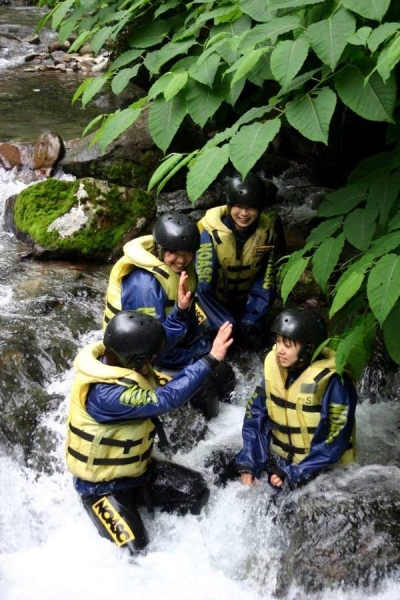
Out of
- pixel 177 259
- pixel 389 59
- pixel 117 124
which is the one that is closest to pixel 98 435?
pixel 177 259

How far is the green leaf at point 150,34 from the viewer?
16.5 feet

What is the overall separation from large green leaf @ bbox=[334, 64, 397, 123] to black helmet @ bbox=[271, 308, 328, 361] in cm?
149

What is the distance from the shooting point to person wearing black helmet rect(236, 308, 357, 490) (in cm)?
461

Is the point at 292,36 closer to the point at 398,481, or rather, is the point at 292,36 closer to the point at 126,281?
the point at 126,281

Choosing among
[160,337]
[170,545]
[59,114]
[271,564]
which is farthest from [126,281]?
[59,114]

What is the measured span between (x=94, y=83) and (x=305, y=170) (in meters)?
5.77

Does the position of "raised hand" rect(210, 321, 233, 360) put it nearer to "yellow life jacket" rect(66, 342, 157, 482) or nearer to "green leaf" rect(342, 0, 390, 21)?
"yellow life jacket" rect(66, 342, 157, 482)

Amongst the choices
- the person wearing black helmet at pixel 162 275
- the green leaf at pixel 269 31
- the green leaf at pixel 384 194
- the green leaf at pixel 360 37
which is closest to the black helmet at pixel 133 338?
the person wearing black helmet at pixel 162 275

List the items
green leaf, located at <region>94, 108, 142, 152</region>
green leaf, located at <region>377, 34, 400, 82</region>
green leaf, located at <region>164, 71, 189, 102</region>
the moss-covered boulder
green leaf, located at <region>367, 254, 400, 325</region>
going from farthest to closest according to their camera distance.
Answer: the moss-covered boulder < green leaf, located at <region>94, 108, 142, 152</region> < green leaf, located at <region>164, 71, 189, 102</region> < green leaf, located at <region>367, 254, 400, 325</region> < green leaf, located at <region>377, 34, 400, 82</region>

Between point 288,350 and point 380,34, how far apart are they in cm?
208

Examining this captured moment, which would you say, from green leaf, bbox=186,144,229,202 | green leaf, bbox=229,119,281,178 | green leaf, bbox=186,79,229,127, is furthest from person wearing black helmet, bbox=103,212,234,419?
green leaf, bbox=229,119,281,178

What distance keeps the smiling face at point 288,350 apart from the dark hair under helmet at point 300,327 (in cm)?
5

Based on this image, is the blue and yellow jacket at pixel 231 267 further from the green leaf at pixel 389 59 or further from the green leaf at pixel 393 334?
the green leaf at pixel 389 59

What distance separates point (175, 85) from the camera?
3887mm
